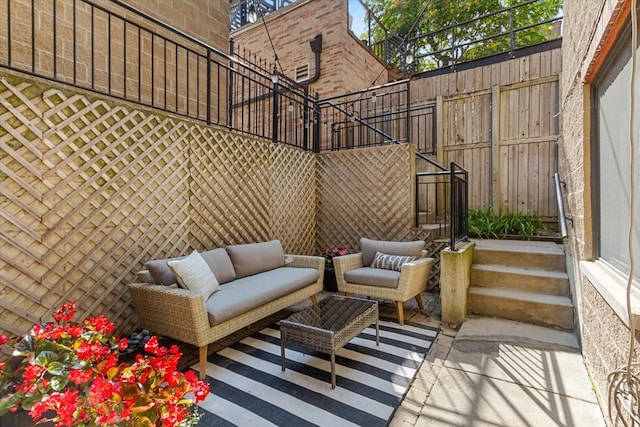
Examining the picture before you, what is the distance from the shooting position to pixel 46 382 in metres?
1.00

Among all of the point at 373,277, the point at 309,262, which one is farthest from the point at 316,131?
the point at 373,277

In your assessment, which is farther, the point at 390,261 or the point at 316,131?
the point at 316,131

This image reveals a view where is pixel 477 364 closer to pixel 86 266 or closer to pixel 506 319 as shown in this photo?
pixel 506 319

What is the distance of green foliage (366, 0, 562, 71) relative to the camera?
8492 mm

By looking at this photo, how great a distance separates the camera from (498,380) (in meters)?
2.18

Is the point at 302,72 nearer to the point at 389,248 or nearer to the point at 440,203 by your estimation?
the point at 440,203

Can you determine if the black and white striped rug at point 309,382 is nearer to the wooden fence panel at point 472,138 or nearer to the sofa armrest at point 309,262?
the sofa armrest at point 309,262

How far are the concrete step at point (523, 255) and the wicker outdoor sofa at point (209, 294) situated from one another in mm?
2152

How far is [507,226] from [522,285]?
63.8 inches

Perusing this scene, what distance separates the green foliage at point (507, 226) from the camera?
4.63 m

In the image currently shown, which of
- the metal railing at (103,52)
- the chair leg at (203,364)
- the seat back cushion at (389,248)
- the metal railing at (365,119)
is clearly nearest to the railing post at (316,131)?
the metal railing at (365,119)

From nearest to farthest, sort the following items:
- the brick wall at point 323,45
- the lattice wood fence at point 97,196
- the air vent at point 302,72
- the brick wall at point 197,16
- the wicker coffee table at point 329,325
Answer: the wicker coffee table at point 329,325 < the lattice wood fence at point 97,196 < the brick wall at point 197,16 < the brick wall at point 323,45 < the air vent at point 302,72

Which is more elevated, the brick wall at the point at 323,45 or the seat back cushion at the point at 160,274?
the brick wall at the point at 323,45

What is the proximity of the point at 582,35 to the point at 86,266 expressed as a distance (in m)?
4.05
